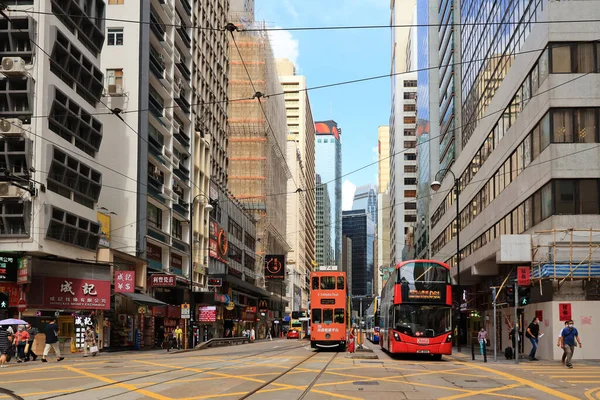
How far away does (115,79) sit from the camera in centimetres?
5122

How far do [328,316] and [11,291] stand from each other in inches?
674

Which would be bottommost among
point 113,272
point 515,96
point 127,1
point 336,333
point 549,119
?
point 336,333

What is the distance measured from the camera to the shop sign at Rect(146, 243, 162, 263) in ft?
174

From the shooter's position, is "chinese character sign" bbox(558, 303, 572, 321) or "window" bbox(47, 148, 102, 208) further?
"window" bbox(47, 148, 102, 208)

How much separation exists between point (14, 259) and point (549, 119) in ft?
87.1

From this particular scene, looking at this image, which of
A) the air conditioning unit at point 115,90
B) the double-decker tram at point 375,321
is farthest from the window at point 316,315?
the air conditioning unit at point 115,90

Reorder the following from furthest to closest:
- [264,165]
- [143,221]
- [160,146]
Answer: [264,165] → [160,146] → [143,221]

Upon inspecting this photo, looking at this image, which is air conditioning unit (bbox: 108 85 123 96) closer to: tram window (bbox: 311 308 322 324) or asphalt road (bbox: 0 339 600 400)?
tram window (bbox: 311 308 322 324)

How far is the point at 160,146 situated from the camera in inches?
2203

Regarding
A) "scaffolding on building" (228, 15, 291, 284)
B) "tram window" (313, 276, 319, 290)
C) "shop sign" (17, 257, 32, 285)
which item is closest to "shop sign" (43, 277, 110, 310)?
"shop sign" (17, 257, 32, 285)

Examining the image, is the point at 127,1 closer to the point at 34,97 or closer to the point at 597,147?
the point at 34,97

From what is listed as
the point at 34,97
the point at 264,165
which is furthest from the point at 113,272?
the point at 264,165

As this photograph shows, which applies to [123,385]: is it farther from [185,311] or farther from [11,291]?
[185,311]

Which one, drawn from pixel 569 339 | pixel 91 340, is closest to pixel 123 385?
pixel 569 339
